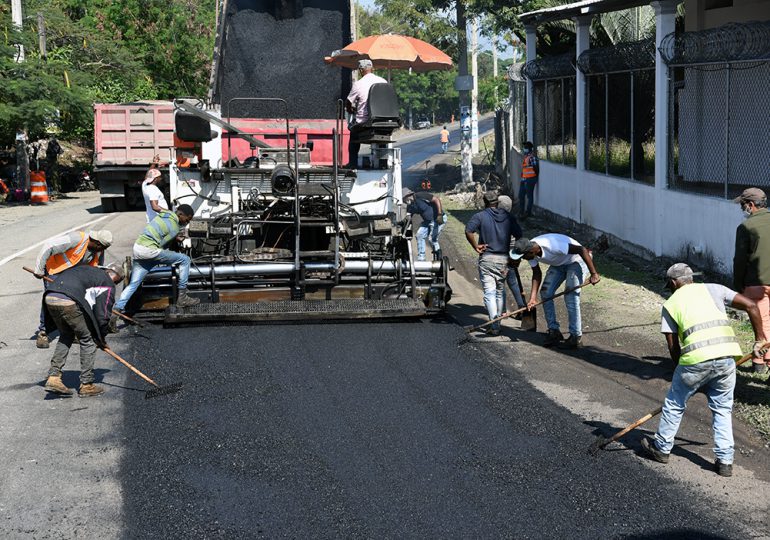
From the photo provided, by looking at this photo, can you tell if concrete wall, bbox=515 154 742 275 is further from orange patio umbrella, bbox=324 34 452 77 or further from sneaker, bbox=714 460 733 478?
sneaker, bbox=714 460 733 478

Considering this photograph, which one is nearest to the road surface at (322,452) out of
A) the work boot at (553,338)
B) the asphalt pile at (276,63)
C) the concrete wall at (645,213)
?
the work boot at (553,338)

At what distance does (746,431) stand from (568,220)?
→ 12.5m

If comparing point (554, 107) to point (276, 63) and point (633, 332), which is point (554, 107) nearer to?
point (276, 63)

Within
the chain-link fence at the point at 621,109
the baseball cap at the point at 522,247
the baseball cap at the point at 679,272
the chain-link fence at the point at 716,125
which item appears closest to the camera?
the baseball cap at the point at 679,272

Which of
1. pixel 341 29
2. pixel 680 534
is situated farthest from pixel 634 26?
pixel 680 534

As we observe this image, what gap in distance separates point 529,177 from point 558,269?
1182cm

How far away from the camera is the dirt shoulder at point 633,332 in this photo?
836 centimetres

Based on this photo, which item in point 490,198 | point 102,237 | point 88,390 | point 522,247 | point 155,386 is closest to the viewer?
point 88,390

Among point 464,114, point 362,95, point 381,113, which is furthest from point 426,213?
point 464,114

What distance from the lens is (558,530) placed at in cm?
589

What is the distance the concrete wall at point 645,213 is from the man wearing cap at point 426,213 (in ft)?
10.2

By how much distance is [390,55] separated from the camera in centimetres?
1434

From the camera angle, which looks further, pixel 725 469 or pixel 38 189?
pixel 38 189

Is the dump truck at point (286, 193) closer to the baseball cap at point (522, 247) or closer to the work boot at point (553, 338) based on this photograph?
the work boot at point (553, 338)
